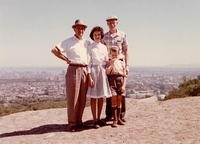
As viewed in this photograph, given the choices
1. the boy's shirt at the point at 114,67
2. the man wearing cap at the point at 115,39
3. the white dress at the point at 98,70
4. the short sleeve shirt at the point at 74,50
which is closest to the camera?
the short sleeve shirt at the point at 74,50

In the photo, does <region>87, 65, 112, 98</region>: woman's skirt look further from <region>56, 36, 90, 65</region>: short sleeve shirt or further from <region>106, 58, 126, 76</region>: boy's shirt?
<region>56, 36, 90, 65</region>: short sleeve shirt

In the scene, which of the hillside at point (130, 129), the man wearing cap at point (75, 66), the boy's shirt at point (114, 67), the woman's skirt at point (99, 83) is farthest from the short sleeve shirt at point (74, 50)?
the hillside at point (130, 129)

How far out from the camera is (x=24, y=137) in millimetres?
9016

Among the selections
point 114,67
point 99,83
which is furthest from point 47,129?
point 114,67

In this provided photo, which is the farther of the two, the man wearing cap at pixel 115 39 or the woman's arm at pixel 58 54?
the man wearing cap at pixel 115 39

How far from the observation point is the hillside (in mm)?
8180

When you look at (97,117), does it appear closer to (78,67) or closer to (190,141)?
(78,67)

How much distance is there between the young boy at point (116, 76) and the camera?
8906 millimetres

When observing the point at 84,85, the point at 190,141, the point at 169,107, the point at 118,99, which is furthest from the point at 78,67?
the point at 169,107

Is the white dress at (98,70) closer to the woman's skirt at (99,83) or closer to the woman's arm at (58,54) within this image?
the woman's skirt at (99,83)

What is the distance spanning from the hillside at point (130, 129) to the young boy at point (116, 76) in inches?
25.1

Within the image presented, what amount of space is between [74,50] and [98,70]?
0.68 m

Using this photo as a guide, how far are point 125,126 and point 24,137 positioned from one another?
2.24 meters

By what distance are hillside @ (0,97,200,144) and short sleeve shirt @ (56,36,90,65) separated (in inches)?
61.2
